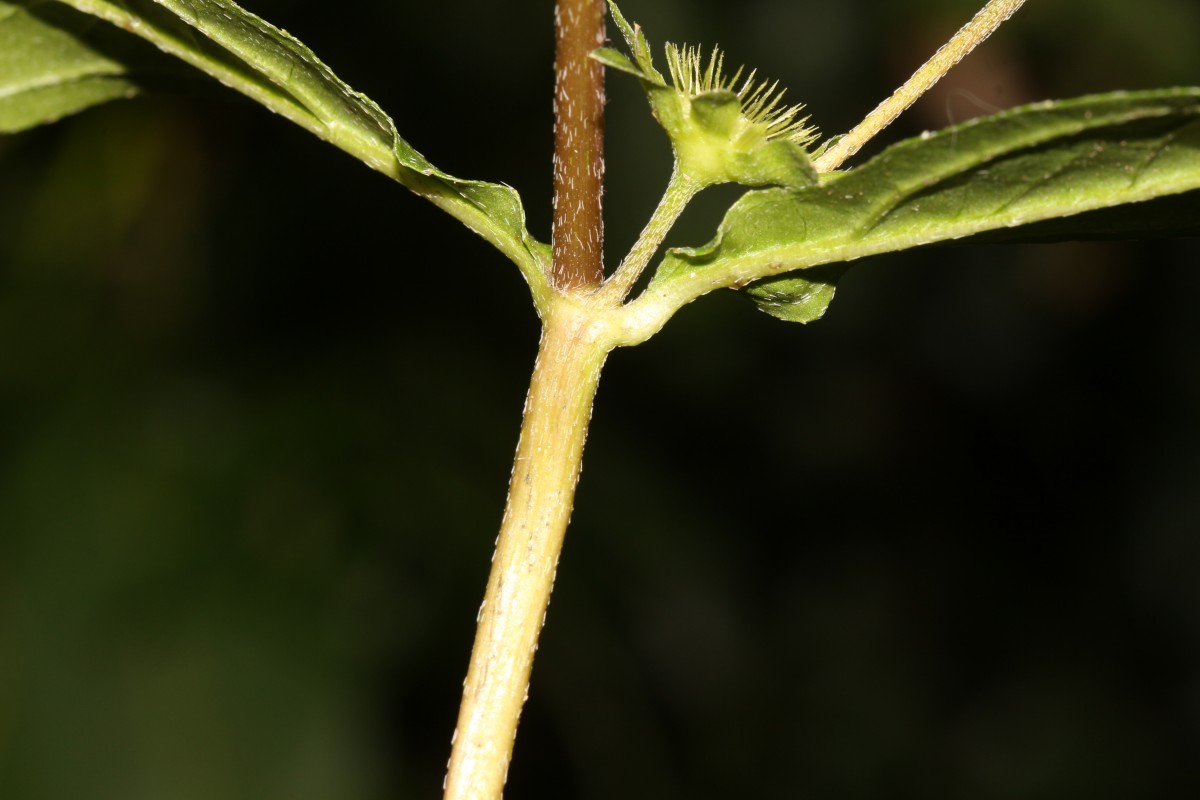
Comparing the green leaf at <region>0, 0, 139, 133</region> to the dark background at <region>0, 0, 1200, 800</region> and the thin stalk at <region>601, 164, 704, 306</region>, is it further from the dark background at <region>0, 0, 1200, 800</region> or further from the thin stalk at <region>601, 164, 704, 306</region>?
the dark background at <region>0, 0, 1200, 800</region>

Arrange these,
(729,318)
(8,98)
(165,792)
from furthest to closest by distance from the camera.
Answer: (729,318) → (165,792) → (8,98)

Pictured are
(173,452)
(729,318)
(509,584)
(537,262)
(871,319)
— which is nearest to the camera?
(509,584)

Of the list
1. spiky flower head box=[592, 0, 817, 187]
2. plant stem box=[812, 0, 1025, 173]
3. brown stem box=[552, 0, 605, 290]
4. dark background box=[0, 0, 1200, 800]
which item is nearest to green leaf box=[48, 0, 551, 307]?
brown stem box=[552, 0, 605, 290]

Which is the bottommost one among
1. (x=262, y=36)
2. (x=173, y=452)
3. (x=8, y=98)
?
(x=262, y=36)

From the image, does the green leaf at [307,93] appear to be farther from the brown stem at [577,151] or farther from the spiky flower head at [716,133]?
the spiky flower head at [716,133]

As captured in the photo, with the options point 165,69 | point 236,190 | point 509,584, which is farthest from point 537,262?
point 236,190

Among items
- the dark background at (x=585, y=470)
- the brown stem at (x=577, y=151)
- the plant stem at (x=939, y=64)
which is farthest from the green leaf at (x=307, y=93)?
the dark background at (x=585, y=470)

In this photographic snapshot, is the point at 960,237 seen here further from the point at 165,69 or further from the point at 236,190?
the point at 236,190

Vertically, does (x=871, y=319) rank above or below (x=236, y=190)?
above
